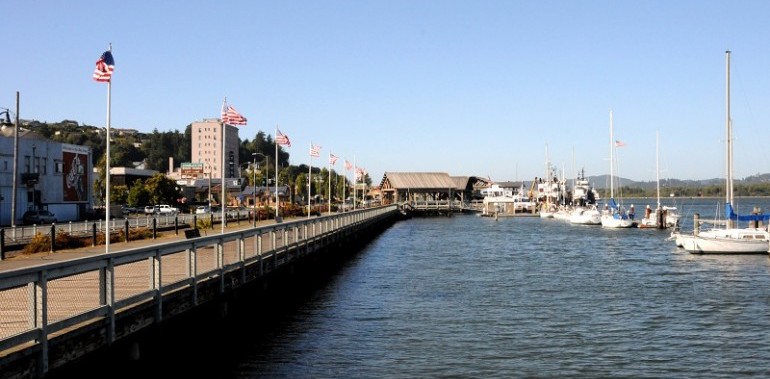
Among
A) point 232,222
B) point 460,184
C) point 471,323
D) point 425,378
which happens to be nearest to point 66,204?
point 232,222

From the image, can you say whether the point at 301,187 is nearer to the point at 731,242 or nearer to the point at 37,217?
the point at 37,217

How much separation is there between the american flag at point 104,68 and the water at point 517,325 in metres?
8.63

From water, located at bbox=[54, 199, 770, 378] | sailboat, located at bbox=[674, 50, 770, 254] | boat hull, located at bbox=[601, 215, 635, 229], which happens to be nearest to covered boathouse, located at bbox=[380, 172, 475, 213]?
boat hull, located at bbox=[601, 215, 635, 229]

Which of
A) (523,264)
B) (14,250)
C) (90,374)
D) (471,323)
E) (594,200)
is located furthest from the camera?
(594,200)

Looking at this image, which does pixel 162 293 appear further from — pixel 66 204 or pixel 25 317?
pixel 66 204

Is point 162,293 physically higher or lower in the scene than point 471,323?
higher

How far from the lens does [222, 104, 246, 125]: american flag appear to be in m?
37.4

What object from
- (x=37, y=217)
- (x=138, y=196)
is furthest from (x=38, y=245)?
(x=138, y=196)

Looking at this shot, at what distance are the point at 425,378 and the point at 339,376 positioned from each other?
6.12ft

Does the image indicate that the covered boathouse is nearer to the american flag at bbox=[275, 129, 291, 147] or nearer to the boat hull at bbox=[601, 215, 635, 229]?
the boat hull at bbox=[601, 215, 635, 229]

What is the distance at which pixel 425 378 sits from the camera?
1698cm

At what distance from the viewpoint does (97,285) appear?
579 inches

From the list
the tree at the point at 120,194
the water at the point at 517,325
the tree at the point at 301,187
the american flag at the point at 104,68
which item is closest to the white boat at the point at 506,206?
the tree at the point at 301,187

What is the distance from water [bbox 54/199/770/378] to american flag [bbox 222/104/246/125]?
8.72 metres
